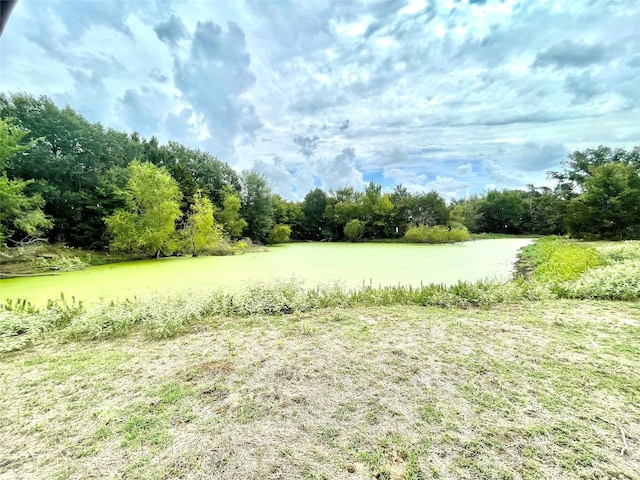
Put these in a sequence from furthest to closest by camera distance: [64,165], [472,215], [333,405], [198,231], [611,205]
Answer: [472,215]
[611,205]
[198,231]
[64,165]
[333,405]

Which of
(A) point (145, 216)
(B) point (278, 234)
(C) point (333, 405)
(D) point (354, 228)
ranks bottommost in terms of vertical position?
(C) point (333, 405)

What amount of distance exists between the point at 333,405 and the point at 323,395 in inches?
4.6

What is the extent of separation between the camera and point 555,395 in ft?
5.51

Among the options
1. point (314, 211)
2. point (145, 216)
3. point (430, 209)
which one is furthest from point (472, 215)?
point (145, 216)

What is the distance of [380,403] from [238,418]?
0.80 metres

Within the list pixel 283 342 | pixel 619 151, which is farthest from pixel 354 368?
pixel 619 151

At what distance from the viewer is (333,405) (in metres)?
1.65

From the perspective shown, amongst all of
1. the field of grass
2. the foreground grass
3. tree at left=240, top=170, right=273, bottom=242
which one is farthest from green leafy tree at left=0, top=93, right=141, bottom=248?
the foreground grass

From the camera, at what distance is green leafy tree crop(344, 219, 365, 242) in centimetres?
2455

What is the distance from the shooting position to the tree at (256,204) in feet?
64.8

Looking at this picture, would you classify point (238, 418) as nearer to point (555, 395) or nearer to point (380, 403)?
point (380, 403)

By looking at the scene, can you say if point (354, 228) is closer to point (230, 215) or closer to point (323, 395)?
point (230, 215)

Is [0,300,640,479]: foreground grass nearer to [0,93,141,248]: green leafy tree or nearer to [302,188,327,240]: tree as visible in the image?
[0,93,141,248]: green leafy tree

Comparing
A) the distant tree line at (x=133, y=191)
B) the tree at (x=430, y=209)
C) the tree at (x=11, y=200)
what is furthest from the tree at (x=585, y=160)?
the tree at (x=11, y=200)
